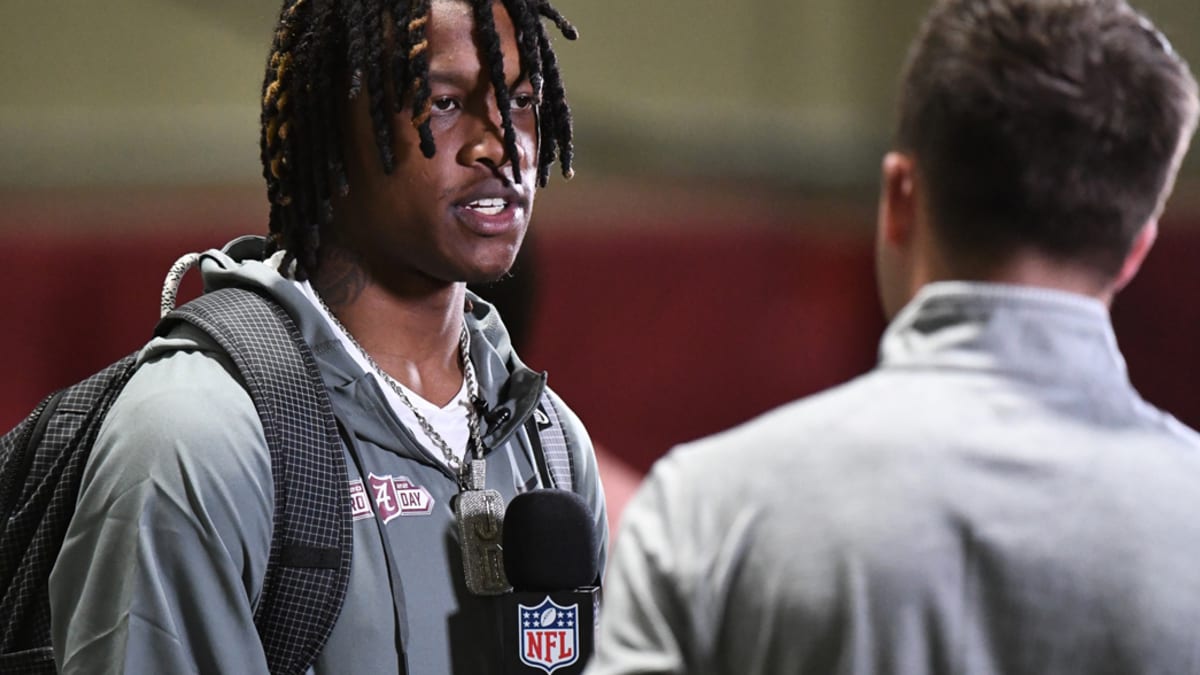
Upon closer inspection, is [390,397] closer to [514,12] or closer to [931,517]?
[514,12]

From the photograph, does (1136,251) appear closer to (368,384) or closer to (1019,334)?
(1019,334)

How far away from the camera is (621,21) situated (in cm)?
464

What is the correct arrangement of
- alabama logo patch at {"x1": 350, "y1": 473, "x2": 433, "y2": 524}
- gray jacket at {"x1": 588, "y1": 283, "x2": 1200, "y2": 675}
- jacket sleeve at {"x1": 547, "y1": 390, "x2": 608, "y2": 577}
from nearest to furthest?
gray jacket at {"x1": 588, "y1": 283, "x2": 1200, "y2": 675} → alabama logo patch at {"x1": 350, "y1": 473, "x2": 433, "y2": 524} → jacket sleeve at {"x1": 547, "y1": 390, "x2": 608, "y2": 577}

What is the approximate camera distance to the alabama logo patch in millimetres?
1481

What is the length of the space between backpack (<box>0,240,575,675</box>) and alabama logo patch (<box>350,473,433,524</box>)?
5 cm

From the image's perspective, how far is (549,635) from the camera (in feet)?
4.98

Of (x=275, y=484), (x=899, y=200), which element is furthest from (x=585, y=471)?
(x=899, y=200)

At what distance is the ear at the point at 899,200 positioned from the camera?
0.96m

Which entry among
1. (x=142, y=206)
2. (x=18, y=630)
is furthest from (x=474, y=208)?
(x=142, y=206)

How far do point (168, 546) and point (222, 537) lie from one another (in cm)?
4

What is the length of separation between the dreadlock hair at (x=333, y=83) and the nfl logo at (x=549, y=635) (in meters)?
0.40

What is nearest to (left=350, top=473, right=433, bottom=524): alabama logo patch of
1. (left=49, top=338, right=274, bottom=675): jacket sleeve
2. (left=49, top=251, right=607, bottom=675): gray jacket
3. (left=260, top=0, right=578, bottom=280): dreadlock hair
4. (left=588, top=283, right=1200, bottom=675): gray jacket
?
(left=49, top=251, right=607, bottom=675): gray jacket

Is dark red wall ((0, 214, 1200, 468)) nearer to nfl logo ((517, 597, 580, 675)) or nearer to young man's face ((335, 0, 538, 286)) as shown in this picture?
young man's face ((335, 0, 538, 286))

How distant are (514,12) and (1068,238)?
2.79ft
